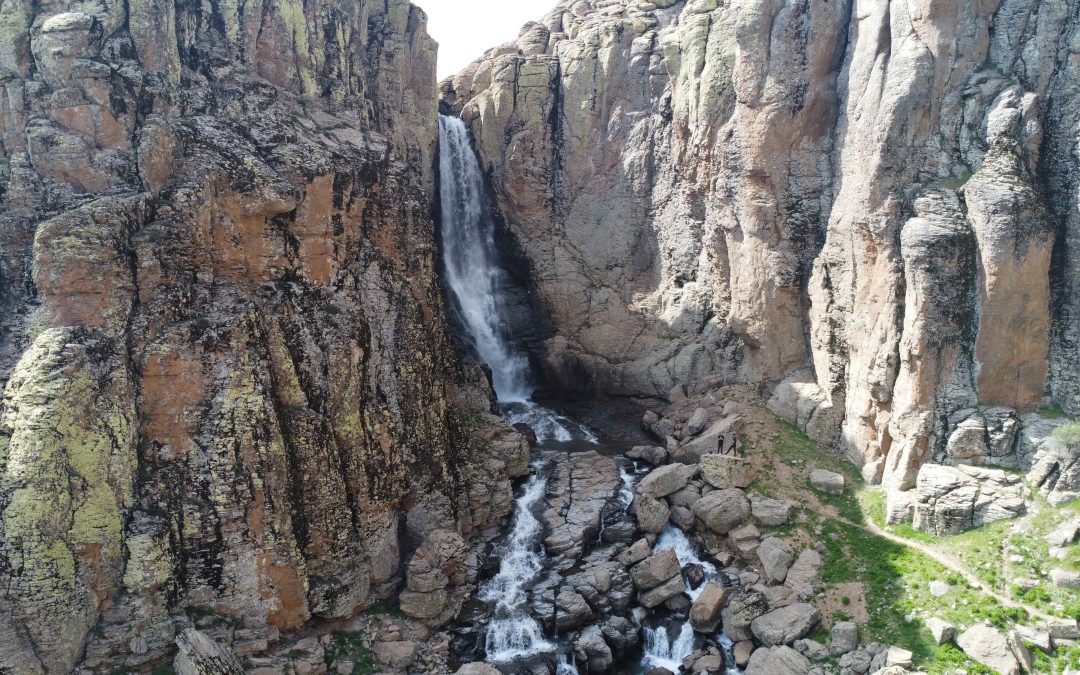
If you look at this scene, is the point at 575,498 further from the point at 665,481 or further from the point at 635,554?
the point at 635,554

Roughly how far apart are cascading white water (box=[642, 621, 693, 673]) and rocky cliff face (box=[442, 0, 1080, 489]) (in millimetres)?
11290

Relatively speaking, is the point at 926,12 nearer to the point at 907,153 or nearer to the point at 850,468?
the point at 907,153

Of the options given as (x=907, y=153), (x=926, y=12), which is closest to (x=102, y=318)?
(x=907, y=153)

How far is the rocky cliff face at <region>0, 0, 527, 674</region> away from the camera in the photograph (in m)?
20.7

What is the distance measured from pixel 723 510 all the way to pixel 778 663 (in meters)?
7.51

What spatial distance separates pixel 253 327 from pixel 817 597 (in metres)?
22.9

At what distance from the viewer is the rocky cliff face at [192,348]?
2067cm

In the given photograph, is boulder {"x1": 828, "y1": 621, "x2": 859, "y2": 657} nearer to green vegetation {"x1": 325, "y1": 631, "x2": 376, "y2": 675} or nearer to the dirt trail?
the dirt trail

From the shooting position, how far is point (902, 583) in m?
25.2

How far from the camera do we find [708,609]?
26.4 metres

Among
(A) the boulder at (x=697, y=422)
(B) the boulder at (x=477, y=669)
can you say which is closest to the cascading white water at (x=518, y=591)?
(B) the boulder at (x=477, y=669)

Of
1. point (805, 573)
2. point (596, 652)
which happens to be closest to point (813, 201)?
point (805, 573)

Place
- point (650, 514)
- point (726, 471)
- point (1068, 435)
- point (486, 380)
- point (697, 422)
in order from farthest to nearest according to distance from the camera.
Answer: point (486, 380) < point (697, 422) < point (726, 471) < point (650, 514) < point (1068, 435)

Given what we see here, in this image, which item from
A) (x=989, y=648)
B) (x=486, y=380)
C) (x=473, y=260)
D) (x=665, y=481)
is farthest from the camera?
(x=473, y=260)
